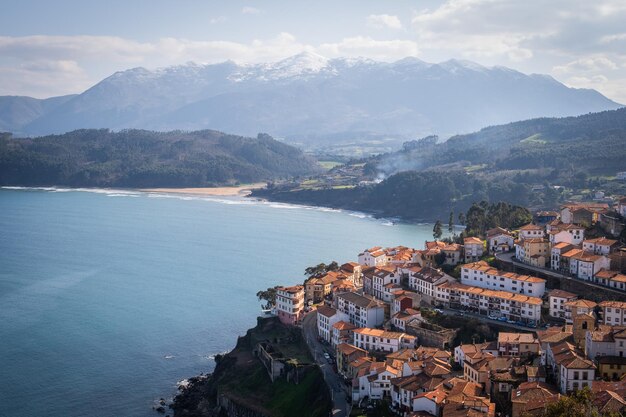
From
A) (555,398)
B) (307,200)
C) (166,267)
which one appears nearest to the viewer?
(555,398)

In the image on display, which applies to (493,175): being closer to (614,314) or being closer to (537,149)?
(537,149)

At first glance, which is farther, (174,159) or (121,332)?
(174,159)

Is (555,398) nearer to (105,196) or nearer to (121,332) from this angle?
(121,332)

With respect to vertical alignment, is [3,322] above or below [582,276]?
below

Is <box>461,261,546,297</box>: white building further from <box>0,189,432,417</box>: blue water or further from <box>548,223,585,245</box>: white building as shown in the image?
<box>0,189,432,417</box>: blue water

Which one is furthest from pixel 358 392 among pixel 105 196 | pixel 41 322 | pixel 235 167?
pixel 235 167

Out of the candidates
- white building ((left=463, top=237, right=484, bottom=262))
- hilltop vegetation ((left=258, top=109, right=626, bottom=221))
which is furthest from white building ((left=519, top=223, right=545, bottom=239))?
hilltop vegetation ((left=258, top=109, right=626, bottom=221))

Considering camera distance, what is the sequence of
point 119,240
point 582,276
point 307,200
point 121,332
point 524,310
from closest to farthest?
point 524,310 < point 582,276 < point 121,332 < point 119,240 < point 307,200
